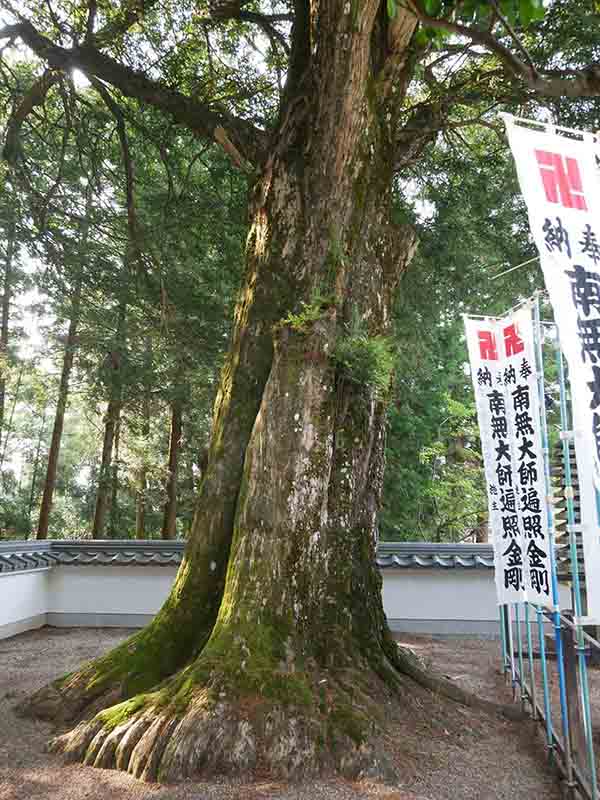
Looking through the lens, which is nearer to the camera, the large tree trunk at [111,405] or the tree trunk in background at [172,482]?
the large tree trunk at [111,405]

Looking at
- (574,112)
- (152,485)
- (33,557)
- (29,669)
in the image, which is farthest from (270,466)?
(152,485)

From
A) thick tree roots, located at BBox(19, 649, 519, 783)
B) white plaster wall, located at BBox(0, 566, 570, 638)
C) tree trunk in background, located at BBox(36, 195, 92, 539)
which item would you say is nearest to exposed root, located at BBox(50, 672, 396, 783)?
thick tree roots, located at BBox(19, 649, 519, 783)

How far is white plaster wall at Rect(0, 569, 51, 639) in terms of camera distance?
8.95m

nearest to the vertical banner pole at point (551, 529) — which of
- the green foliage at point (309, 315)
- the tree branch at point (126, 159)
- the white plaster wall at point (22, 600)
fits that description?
the green foliage at point (309, 315)

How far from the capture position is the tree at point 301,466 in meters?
3.73

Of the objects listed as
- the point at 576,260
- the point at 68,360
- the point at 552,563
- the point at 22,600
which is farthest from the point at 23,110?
the point at 68,360

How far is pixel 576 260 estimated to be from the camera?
3.28 m

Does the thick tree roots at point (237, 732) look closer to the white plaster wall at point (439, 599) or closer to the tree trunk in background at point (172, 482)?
the white plaster wall at point (439, 599)

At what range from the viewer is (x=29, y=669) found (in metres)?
6.86

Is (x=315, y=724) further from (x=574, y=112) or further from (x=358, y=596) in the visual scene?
(x=574, y=112)

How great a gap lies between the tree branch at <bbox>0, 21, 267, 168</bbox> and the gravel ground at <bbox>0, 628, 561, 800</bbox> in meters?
4.63

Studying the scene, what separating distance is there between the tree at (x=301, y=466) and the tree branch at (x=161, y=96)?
0.11ft

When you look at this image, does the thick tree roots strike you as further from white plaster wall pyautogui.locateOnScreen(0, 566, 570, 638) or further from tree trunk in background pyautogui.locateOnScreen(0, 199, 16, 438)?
tree trunk in background pyautogui.locateOnScreen(0, 199, 16, 438)

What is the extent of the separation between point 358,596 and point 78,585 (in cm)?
679
